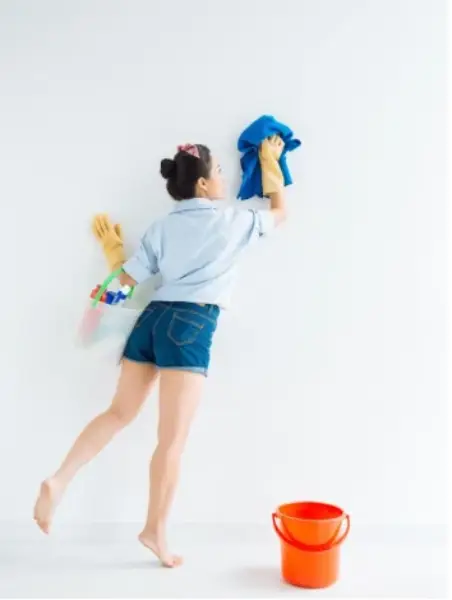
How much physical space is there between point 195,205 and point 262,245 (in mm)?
278

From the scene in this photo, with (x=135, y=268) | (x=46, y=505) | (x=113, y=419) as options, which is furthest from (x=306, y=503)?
(x=135, y=268)

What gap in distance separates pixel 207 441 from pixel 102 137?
0.99 metres

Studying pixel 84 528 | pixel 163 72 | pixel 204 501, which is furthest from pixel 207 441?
pixel 163 72

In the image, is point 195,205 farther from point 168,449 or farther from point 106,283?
point 168,449

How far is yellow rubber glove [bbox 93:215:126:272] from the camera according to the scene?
2.03 meters

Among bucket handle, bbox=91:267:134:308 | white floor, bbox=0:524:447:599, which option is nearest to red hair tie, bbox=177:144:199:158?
bucket handle, bbox=91:267:134:308

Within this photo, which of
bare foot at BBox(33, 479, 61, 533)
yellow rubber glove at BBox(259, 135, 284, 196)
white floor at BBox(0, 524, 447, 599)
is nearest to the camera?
white floor at BBox(0, 524, 447, 599)

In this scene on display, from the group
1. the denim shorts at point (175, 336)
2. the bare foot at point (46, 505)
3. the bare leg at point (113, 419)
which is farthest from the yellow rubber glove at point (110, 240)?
the bare foot at point (46, 505)

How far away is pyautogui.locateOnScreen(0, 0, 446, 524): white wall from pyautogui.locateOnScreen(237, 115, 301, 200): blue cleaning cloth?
0.05 meters

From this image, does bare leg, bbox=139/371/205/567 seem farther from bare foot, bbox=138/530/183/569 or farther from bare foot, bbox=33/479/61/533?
bare foot, bbox=33/479/61/533

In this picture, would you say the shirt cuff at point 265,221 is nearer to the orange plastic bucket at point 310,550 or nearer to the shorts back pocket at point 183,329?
the shorts back pocket at point 183,329

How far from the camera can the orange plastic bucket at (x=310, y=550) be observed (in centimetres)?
170

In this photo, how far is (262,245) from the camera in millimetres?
2100

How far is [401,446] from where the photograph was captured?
2.11 metres
